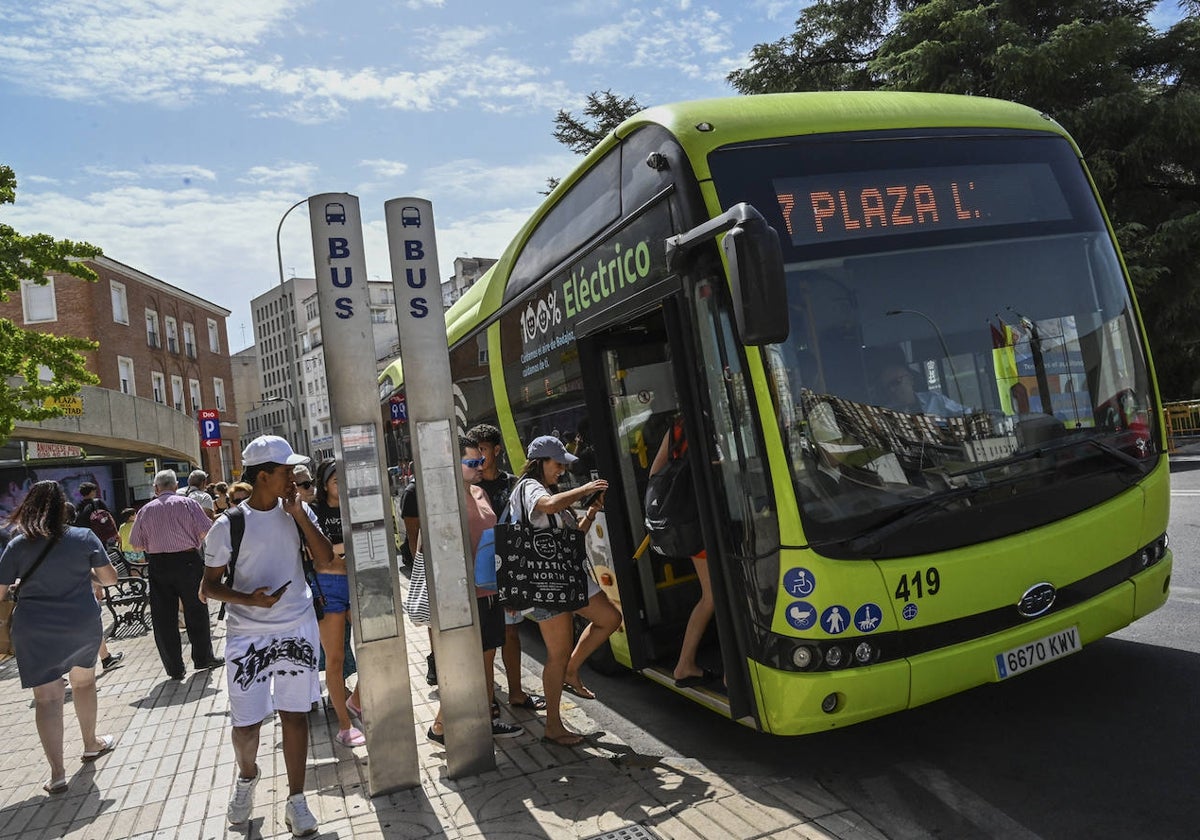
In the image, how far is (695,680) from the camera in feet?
17.3

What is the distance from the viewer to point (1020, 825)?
3.82 meters

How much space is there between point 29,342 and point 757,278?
15.0m

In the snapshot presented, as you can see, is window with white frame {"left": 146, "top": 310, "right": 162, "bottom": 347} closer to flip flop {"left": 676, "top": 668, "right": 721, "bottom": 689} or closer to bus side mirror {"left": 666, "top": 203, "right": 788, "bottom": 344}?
flip flop {"left": 676, "top": 668, "right": 721, "bottom": 689}

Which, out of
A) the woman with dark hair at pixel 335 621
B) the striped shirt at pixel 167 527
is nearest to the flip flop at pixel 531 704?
the woman with dark hair at pixel 335 621

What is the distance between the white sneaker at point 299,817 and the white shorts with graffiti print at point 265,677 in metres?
0.41

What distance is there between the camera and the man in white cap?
4387 mm

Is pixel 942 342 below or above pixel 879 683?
above

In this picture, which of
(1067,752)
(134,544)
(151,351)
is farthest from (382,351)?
(1067,752)

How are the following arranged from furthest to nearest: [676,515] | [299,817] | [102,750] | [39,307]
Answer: [39,307]
[102,750]
[676,515]
[299,817]

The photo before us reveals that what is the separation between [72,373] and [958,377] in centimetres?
1562

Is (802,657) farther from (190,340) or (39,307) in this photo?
(190,340)

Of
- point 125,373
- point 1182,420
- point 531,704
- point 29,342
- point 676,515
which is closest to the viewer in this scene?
point 676,515

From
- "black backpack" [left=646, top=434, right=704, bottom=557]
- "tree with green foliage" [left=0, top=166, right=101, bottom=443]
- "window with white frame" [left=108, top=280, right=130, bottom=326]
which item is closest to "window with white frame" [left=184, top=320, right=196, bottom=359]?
"window with white frame" [left=108, top=280, right=130, bottom=326]

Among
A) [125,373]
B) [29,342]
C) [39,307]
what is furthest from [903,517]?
[125,373]
